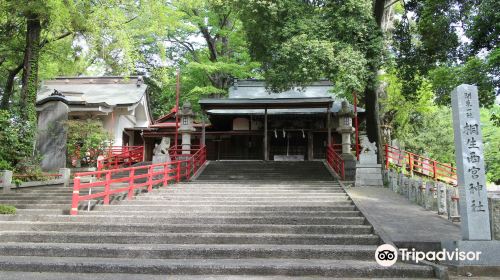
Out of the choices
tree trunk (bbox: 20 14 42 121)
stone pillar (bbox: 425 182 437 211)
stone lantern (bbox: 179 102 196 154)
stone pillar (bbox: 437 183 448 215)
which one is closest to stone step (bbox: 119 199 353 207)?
stone pillar (bbox: 425 182 437 211)

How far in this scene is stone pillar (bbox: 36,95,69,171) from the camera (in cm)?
1568

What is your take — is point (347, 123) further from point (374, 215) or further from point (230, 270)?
point (230, 270)

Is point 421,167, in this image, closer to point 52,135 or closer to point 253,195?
point 253,195

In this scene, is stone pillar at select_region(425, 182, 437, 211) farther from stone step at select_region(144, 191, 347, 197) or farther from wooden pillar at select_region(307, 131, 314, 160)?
wooden pillar at select_region(307, 131, 314, 160)

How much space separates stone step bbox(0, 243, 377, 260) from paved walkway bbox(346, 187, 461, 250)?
71 cm

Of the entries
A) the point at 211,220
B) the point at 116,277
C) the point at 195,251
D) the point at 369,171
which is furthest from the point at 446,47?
the point at 116,277

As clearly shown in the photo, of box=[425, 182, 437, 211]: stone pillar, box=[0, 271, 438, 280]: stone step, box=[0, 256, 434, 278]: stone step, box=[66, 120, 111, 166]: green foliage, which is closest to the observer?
box=[0, 271, 438, 280]: stone step

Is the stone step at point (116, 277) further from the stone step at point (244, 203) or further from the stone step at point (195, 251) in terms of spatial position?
the stone step at point (244, 203)

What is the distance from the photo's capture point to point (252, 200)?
11.2 m

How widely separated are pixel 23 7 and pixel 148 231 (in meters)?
10.5

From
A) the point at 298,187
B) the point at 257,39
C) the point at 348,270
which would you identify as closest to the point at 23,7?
the point at 257,39

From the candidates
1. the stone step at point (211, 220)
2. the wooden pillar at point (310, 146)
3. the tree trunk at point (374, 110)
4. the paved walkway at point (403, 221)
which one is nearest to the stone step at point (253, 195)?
the paved walkway at point (403, 221)

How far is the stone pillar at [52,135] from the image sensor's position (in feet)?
51.4

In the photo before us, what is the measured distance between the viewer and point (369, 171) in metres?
13.8
